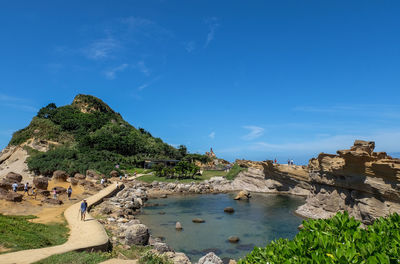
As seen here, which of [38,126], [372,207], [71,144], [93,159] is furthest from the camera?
[38,126]

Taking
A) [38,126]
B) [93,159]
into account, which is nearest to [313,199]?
[93,159]

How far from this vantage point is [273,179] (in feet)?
153

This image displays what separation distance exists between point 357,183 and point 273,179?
24.1 m

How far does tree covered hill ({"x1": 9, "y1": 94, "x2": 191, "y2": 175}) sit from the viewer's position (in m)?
51.2

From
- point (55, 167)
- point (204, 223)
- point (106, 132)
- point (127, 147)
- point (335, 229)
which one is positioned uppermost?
point (106, 132)

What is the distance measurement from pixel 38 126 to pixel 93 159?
27323 mm

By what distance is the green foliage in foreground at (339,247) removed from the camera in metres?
4.88

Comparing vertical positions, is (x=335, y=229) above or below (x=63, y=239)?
above

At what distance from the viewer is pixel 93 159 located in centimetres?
5528

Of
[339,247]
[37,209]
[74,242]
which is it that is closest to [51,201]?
[37,209]

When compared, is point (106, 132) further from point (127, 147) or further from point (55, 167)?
point (55, 167)

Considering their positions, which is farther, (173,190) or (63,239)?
(173,190)

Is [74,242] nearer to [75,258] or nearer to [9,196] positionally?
[75,258]

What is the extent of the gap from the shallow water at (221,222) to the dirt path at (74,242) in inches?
254
